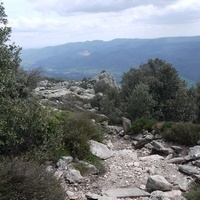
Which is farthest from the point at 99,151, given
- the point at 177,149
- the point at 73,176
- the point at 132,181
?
the point at 177,149

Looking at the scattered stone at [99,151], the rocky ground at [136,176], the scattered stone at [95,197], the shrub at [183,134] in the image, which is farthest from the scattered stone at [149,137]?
the scattered stone at [95,197]

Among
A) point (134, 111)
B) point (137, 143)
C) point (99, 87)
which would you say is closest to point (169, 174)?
point (137, 143)

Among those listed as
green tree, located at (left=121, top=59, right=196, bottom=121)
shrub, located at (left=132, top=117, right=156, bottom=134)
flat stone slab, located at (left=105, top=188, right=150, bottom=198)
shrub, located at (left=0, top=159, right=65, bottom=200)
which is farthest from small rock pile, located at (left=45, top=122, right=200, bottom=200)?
green tree, located at (left=121, top=59, right=196, bottom=121)

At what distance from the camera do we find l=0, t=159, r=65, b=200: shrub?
19.2ft

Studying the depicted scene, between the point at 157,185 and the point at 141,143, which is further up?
the point at 157,185

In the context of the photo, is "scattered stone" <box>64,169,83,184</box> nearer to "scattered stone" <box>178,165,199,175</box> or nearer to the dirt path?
the dirt path

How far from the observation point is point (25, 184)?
6047mm

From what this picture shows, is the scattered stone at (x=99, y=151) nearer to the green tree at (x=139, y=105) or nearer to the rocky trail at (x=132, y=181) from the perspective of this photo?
the rocky trail at (x=132, y=181)

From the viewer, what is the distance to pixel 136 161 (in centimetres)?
1133

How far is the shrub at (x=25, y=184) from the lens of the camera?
586 cm

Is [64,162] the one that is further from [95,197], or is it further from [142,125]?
[142,125]

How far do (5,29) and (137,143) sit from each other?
8.84 m

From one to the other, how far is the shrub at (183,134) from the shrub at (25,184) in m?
8.84

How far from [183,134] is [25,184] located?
9.86 m
